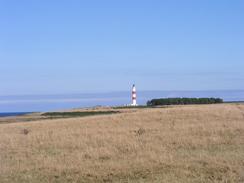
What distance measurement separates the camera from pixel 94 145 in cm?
1969

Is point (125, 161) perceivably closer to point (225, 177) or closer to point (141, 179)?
point (141, 179)

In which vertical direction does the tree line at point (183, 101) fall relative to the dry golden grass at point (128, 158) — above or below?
above

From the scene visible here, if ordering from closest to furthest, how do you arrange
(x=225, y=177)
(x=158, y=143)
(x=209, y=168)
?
1. (x=225, y=177)
2. (x=209, y=168)
3. (x=158, y=143)

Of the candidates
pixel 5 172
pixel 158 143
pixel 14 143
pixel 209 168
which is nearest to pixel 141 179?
pixel 209 168

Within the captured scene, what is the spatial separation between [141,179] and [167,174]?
2.50 ft

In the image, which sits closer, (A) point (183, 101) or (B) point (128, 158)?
(B) point (128, 158)

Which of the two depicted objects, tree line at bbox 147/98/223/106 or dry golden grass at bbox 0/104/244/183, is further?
Result: tree line at bbox 147/98/223/106

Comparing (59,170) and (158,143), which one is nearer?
(59,170)

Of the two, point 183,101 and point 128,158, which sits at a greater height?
point 183,101

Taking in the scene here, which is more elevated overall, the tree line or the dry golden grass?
the tree line

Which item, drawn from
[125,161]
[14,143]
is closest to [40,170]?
[125,161]

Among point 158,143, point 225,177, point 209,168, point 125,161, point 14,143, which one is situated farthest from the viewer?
point 14,143

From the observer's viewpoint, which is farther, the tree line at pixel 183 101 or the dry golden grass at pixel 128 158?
the tree line at pixel 183 101

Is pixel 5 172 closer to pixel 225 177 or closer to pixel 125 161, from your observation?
pixel 125 161
